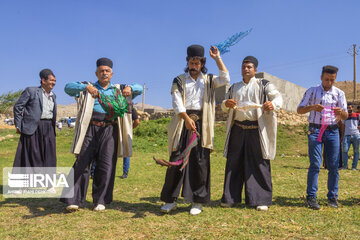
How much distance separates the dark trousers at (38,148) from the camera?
573 centimetres

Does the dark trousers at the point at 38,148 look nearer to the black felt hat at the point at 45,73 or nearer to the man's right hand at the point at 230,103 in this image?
the black felt hat at the point at 45,73

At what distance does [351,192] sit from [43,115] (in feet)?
19.2

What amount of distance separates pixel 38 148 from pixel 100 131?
1.96 metres

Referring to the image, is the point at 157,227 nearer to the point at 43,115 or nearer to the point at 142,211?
the point at 142,211

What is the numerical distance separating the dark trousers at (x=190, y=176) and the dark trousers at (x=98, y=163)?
86 centimetres

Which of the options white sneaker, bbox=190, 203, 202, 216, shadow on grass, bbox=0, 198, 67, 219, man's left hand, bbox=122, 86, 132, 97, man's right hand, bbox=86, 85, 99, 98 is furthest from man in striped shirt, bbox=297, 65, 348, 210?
shadow on grass, bbox=0, 198, 67, 219

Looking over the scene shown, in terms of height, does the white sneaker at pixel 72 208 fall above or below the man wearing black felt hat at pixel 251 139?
below

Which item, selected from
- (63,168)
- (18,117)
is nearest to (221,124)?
(63,168)

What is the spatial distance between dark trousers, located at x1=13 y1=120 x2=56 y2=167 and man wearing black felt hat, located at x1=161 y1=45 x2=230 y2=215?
2730 mm

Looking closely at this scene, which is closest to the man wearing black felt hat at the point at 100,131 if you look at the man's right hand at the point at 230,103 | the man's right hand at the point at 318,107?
the man's right hand at the point at 230,103

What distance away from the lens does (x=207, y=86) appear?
4.42 meters

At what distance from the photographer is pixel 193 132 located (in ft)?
14.1

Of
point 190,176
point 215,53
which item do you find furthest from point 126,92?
point 190,176

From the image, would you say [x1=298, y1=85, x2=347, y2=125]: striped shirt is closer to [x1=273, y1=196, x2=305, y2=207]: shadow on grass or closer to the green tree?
[x1=273, y1=196, x2=305, y2=207]: shadow on grass
